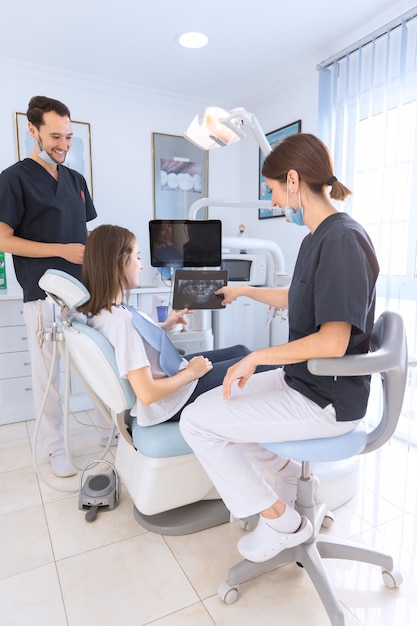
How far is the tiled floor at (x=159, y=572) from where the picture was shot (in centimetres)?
108

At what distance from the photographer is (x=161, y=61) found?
2.47 meters

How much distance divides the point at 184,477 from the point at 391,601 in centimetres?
67

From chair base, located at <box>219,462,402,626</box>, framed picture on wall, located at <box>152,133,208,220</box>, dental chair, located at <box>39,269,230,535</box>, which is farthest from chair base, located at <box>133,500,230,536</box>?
framed picture on wall, located at <box>152,133,208,220</box>

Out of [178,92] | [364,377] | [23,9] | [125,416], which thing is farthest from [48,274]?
[178,92]

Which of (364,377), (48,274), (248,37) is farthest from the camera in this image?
(248,37)

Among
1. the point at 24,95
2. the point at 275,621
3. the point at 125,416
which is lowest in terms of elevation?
the point at 275,621

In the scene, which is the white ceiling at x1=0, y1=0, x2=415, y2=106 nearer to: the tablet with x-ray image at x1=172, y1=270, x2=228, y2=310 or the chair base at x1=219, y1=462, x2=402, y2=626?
the tablet with x-ray image at x1=172, y1=270, x2=228, y2=310

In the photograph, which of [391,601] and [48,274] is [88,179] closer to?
[48,274]

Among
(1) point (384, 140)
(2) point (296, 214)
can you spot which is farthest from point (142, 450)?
(1) point (384, 140)

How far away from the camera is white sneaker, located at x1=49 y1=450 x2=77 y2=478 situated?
70.4 inches

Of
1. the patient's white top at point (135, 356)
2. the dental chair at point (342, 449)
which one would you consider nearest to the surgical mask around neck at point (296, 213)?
the dental chair at point (342, 449)

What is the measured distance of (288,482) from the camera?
1.30m

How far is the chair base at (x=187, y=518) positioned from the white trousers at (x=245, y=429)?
15.8 inches

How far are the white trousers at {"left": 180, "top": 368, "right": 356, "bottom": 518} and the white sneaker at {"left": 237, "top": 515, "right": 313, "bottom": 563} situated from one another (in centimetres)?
8
